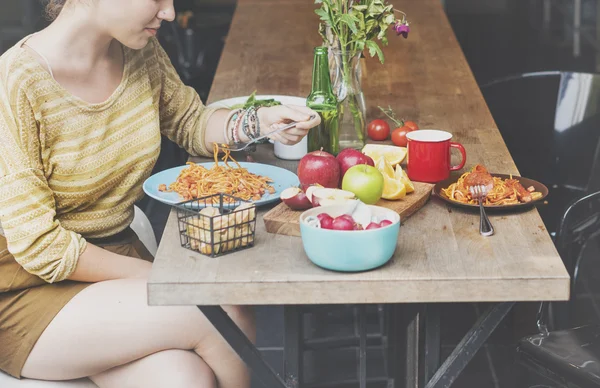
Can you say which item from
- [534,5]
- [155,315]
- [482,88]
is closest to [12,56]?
[155,315]

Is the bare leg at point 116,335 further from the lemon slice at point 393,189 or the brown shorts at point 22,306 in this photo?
the lemon slice at point 393,189

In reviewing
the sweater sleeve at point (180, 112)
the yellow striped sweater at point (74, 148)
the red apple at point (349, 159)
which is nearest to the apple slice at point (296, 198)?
the red apple at point (349, 159)

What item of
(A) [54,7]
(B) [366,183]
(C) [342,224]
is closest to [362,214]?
(C) [342,224]

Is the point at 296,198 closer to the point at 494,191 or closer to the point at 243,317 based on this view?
the point at 243,317

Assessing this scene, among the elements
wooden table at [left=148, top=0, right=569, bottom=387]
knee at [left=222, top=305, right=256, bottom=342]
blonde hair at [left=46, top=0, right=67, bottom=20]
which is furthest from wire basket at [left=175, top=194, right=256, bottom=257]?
blonde hair at [left=46, top=0, right=67, bottom=20]

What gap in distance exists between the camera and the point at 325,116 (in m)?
2.08

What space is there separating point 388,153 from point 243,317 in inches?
20.1

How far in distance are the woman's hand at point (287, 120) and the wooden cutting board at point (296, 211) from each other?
0.95 ft

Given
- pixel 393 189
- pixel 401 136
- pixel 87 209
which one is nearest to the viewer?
pixel 393 189

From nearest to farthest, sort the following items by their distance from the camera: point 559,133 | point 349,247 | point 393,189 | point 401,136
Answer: point 349,247 < point 393,189 < point 401,136 < point 559,133

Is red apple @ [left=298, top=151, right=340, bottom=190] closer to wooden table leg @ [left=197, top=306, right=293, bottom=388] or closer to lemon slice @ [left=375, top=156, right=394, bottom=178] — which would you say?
lemon slice @ [left=375, top=156, right=394, bottom=178]

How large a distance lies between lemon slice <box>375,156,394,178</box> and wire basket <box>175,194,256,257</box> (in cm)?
35

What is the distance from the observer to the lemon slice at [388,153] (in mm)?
1985

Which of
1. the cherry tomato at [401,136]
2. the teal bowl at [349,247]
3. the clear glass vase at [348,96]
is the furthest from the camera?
the cherry tomato at [401,136]
